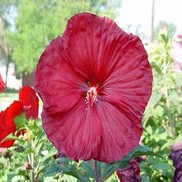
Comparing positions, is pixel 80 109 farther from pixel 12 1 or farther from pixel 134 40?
pixel 12 1

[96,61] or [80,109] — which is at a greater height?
[96,61]

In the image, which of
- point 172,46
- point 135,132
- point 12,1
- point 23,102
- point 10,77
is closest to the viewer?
point 135,132

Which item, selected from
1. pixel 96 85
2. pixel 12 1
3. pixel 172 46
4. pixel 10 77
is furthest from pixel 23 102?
pixel 10 77

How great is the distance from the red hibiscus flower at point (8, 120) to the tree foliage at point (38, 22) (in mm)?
38128

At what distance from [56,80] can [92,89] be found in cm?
9

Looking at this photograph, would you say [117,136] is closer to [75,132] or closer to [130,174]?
[75,132]

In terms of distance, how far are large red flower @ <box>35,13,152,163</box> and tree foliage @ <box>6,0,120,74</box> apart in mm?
38739

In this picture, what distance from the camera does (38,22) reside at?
42312mm

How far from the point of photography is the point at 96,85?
126cm

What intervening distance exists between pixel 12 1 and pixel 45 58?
4871cm

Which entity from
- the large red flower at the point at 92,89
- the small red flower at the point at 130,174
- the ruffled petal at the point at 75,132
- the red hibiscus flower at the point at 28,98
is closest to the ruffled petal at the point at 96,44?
the large red flower at the point at 92,89

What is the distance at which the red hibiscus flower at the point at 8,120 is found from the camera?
1.79 meters

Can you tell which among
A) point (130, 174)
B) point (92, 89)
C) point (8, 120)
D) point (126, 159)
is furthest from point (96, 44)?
point (8, 120)

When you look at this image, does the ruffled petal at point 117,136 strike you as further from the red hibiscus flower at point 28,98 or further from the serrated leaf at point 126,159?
the red hibiscus flower at point 28,98
